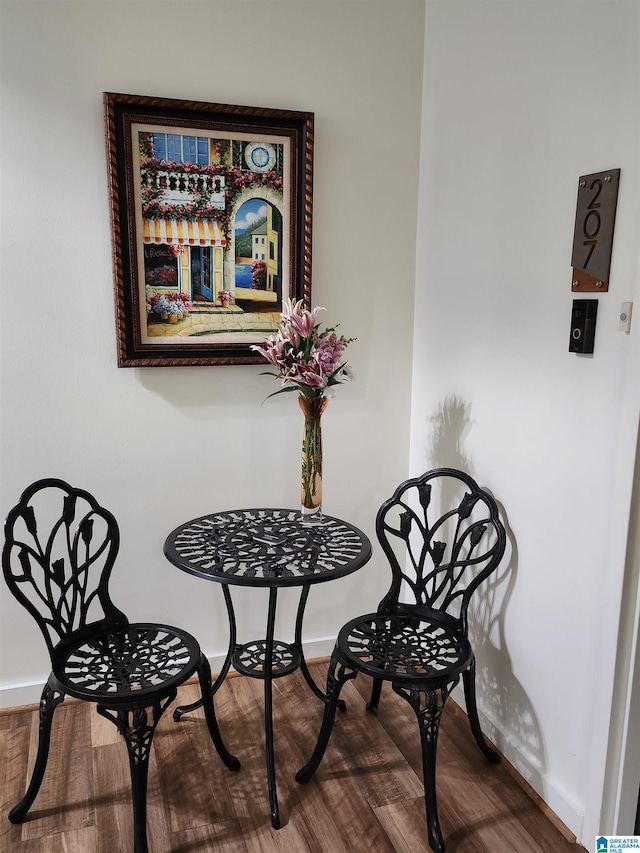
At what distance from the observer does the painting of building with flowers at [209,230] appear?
232 centimetres

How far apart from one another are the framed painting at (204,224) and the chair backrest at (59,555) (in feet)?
1.75

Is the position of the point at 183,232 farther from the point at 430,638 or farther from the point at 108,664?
the point at 430,638

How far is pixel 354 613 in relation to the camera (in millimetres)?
2844

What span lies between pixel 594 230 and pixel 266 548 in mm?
1271

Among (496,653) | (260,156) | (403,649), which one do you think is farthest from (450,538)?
(260,156)

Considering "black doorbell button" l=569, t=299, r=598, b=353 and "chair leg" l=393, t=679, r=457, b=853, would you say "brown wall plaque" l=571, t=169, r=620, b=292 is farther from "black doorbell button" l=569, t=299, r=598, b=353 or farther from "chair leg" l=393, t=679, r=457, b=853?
"chair leg" l=393, t=679, r=457, b=853

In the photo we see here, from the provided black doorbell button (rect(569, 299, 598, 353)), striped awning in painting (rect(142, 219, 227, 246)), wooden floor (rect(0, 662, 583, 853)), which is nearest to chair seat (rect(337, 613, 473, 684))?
wooden floor (rect(0, 662, 583, 853))

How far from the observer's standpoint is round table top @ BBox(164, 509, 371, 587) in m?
1.95

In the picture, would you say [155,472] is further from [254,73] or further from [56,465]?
[254,73]

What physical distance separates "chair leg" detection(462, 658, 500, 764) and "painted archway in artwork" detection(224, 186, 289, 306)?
4.67ft

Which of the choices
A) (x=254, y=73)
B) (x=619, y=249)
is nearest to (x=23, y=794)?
(x=619, y=249)

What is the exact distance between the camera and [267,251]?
2463mm

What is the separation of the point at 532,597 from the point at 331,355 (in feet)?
3.11

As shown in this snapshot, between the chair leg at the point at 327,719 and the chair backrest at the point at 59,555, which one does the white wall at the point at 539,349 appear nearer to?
the chair leg at the point at 327,719
